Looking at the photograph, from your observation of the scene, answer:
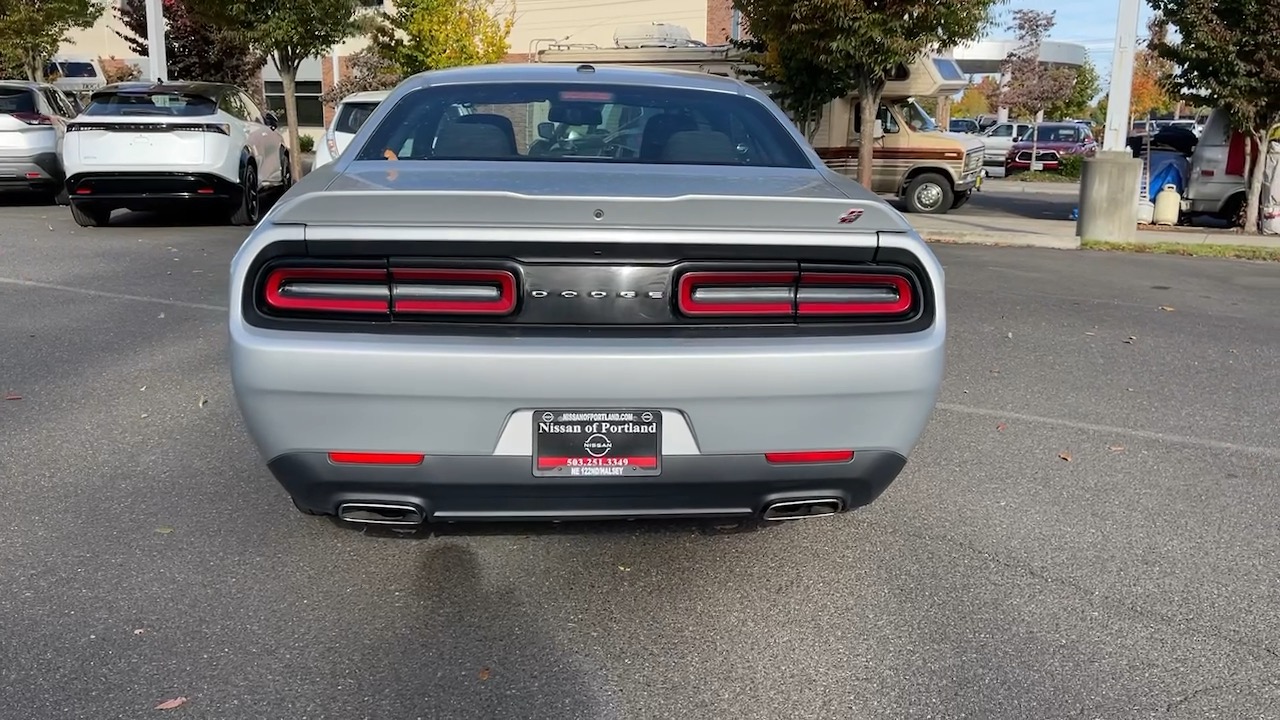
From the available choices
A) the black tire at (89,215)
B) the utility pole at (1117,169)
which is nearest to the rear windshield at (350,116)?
the black tire at (89,215)

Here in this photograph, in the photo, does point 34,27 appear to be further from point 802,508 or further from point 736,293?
point 802,508

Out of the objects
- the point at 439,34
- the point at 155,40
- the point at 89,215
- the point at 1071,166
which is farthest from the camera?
the point at 1071,166

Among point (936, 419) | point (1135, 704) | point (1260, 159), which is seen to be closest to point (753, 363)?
point (1135, 704)

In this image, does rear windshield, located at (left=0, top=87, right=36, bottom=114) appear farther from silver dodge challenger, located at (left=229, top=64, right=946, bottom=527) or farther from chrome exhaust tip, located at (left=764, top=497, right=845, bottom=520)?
chrome exhaust tip, located at (left=764, top=497, right=845, bottom=520)

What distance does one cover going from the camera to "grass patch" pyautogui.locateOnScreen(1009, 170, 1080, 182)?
93.1 ft

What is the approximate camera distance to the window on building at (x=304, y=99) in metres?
36.9

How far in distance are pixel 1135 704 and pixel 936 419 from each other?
8.92ft

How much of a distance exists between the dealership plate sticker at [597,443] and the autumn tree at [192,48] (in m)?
27.0

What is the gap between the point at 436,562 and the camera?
3814 millimetres

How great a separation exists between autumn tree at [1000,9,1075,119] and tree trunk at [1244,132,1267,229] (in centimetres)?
2616

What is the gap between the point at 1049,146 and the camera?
3183 centimetres

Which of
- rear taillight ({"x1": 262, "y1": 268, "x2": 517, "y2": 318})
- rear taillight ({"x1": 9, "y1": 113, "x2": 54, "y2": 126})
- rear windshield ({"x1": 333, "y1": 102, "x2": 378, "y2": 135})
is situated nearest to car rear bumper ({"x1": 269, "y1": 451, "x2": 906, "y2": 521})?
rear taillight ({"x1": 262, "y1": 268, "x2": 517, "y2": 318})

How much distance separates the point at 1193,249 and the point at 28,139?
14.6 meters

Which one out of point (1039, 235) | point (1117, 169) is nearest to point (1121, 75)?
point (1117, 169)
